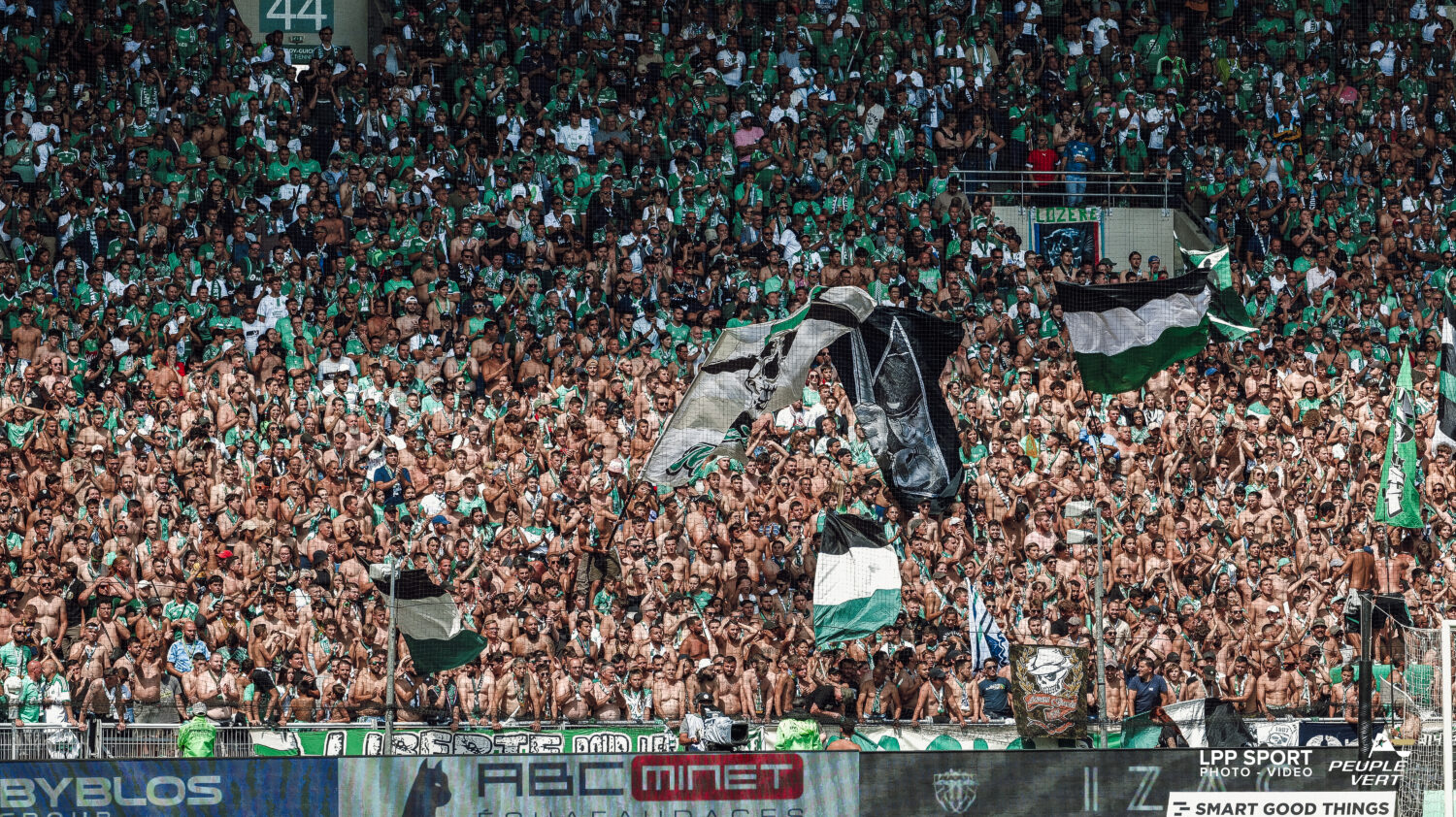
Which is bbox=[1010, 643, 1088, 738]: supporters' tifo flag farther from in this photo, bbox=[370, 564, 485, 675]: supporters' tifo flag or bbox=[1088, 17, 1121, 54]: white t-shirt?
bbox=[1088, 17, 1121, 54]: white t-shirt

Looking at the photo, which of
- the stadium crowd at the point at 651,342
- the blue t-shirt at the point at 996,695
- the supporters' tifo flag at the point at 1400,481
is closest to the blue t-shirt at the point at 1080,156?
the stadium crowd at the point at 651,342

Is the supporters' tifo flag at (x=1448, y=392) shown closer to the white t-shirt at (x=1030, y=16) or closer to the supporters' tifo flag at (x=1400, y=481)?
the supporters' tifo flag at (x=1400, y=481)

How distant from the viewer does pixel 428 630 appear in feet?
56.3

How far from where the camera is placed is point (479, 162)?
24.4 m

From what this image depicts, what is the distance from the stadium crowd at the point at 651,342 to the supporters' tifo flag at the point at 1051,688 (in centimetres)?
89

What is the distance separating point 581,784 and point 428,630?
11.0 ft

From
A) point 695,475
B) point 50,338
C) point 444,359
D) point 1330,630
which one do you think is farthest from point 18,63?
point 1330,630

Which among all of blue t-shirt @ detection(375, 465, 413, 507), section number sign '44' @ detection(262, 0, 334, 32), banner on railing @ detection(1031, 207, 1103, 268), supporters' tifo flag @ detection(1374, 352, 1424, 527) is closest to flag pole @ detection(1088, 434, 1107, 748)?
supporters' tifo flag @ detection(1374, 352, 1424, 527)

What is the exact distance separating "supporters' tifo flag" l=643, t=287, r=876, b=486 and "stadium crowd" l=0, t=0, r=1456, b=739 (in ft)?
4.68

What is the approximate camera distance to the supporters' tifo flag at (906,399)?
678 inches

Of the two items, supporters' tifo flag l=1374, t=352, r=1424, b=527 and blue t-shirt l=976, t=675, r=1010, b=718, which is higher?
supporters' tifo flag l=1374, t=352, r=1424, b=527

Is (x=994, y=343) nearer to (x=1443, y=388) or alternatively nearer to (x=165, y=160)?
(x=1443, y=388)

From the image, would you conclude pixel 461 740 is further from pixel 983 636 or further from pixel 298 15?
pixel 298 15

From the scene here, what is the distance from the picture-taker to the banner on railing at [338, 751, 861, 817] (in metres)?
14.1
